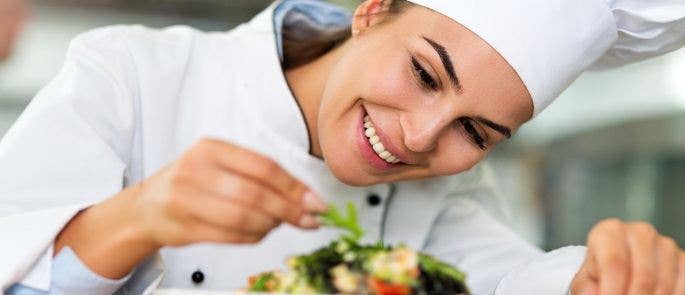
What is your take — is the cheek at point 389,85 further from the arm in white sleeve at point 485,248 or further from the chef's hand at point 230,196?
the chef's hand at point 230,196

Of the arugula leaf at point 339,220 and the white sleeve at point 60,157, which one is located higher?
the arugula leaf at point 339,220

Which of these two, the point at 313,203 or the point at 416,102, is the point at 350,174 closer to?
the point at 416,102

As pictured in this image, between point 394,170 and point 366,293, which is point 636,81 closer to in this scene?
point 394,170

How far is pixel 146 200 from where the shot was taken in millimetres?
967

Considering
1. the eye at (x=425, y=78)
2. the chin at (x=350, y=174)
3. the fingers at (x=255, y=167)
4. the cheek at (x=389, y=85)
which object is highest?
the fingers at (x=255, y=167)

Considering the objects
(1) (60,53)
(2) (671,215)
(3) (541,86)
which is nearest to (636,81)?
(2) (671,215)

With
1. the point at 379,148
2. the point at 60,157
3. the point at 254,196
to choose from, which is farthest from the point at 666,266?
the point at 60,157

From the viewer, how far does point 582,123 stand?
19.2ft

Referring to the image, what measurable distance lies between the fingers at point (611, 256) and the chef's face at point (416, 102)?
1.00 ft

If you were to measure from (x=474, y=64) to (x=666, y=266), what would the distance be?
1.32 ft

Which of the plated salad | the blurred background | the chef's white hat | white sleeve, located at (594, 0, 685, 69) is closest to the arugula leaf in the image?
the plated salad

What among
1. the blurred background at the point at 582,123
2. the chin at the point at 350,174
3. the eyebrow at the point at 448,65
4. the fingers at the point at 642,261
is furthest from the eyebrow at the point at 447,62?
the blurred background at the point at 582,123

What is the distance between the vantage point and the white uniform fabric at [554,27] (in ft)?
4.65

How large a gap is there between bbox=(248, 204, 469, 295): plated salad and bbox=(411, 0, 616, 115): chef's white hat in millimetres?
544
